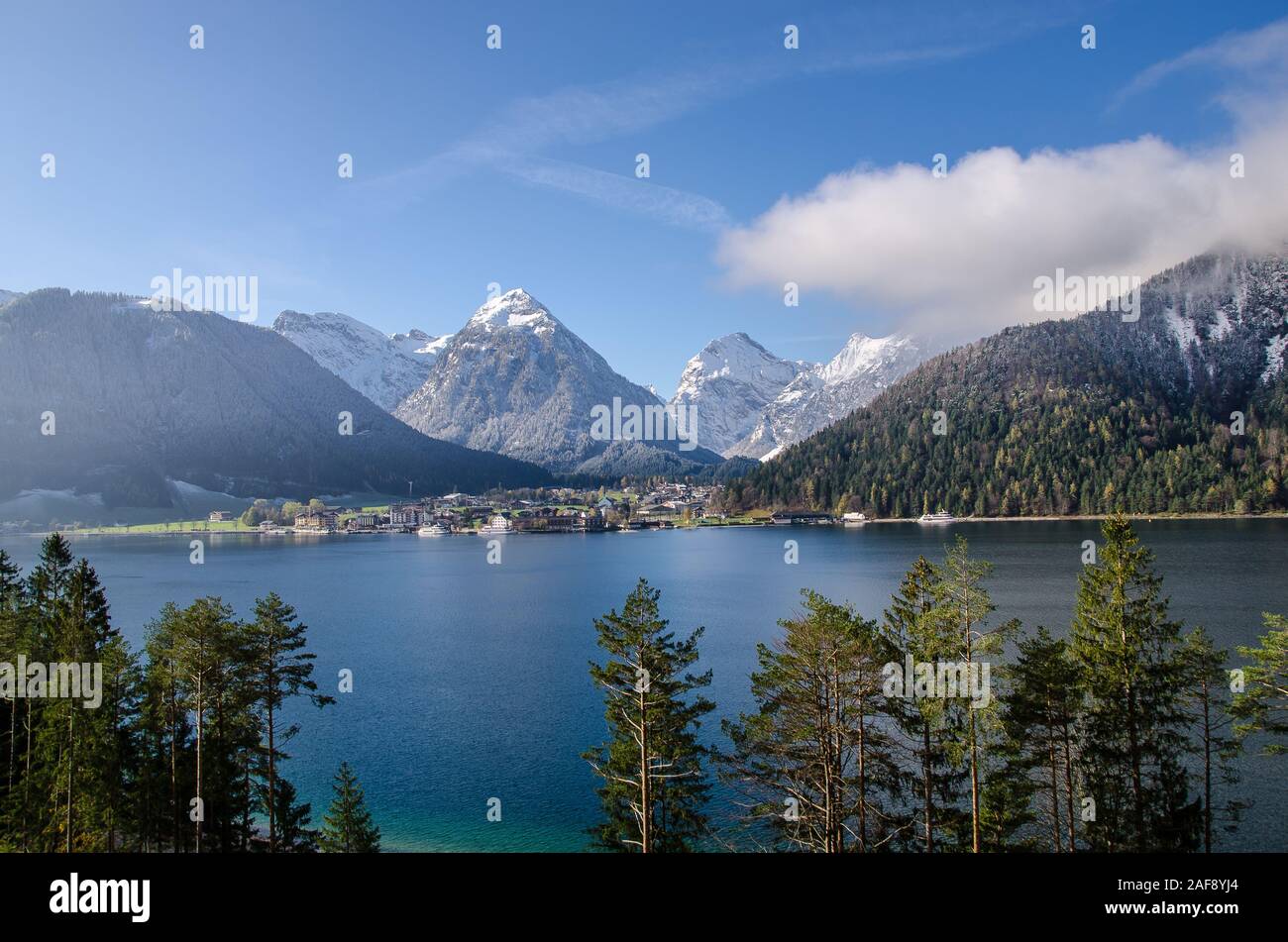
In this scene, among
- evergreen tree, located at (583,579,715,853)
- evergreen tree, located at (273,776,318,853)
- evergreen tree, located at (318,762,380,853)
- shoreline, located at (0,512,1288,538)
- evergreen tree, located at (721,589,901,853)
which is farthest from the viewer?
shoreline, located at (0,512,1288,538)

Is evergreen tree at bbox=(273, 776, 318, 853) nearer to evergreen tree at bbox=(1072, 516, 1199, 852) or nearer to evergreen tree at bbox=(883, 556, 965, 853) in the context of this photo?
evergreen tree at bbox=(883, 556, 965, 853)

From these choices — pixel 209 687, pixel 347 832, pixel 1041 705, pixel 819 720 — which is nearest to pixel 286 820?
pixel 347 832

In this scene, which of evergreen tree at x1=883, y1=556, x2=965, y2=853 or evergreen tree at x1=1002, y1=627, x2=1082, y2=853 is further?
evergreen tree at x1=1002, y1=627, x2=1082, y2=853

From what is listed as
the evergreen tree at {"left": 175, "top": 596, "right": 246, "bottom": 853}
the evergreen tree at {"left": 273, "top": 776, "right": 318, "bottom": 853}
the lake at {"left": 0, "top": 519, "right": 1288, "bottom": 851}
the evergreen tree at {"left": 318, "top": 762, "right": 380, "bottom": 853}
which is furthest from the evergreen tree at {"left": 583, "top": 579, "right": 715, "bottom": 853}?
the evergreen tree at {"left": 175, "top": 596, "right": 246, "bottom": 853}

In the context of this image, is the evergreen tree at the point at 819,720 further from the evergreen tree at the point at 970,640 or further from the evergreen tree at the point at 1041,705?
the evergreen tree at the point at 1041,705

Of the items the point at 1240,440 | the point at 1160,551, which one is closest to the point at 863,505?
the point at 1240,440

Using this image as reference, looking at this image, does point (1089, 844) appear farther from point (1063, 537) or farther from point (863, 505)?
point (863, 505)
